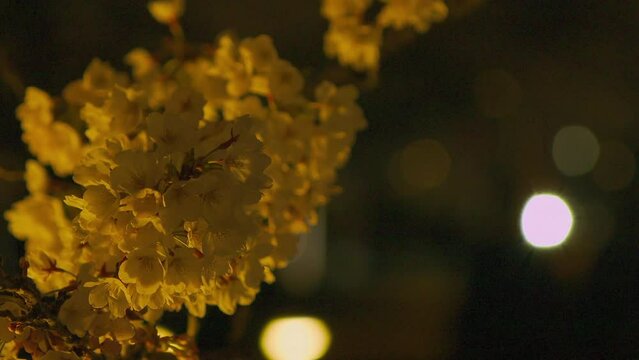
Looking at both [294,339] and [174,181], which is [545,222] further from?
[174,181]

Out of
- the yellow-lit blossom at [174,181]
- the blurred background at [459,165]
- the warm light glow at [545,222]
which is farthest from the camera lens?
the blurred background at [459,165]

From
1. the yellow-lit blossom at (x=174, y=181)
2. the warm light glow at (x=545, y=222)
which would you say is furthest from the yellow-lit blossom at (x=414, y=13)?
the warm light glow at (x=545, y=222)

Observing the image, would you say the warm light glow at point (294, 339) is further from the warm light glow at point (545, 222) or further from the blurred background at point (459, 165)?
the warm light glow at point (545, 222)

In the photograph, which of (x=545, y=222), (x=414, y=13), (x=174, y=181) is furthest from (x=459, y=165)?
(x=174, y=181)

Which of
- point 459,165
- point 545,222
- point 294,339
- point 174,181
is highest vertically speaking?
point 459,165

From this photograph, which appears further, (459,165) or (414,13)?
(459,165)
